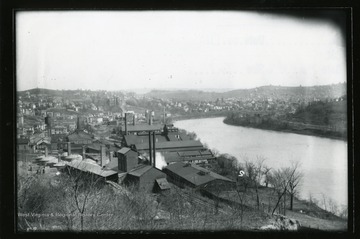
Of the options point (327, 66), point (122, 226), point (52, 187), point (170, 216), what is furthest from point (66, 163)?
point (327, 66)

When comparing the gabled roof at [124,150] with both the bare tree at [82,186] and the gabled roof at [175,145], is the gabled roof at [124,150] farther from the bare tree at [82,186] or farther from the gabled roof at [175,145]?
the bare tree at [82,186]

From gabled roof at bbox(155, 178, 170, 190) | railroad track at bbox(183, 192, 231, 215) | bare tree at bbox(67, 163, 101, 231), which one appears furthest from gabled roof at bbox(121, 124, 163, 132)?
railroad track at bbox(183, 192, 231, 215)

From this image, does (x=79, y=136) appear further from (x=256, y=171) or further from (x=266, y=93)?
(x=266, y=93)

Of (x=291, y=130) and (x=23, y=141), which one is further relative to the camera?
(x=291, y=130)

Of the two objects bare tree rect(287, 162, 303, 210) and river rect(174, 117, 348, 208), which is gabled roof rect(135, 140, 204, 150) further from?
bare tree rect(287, 162, 303, 210)

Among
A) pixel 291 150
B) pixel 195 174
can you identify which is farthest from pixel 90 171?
pixel 291 150

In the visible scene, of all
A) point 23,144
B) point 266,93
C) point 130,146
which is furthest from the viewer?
point 130,146
